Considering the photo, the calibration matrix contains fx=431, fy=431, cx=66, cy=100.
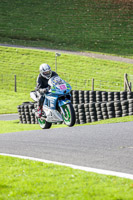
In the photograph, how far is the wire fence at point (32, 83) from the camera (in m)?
40.9

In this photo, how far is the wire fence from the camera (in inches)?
1610

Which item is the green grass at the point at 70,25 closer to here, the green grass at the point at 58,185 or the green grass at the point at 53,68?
the green grass at the point at 53,68

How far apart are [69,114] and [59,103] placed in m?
0.53

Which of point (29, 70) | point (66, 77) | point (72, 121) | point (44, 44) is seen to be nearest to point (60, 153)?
point (72, 121)

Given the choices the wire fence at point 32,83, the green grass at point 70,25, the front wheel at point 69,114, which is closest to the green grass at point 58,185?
the front wheel at point 69,114

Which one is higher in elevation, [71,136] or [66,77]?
[71,136]

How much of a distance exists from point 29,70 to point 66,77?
5.26 m

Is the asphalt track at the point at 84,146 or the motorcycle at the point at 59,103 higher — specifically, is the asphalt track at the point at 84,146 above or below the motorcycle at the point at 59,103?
below

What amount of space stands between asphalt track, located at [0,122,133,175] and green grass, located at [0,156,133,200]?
0.88 metres

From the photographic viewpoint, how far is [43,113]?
15.3 m

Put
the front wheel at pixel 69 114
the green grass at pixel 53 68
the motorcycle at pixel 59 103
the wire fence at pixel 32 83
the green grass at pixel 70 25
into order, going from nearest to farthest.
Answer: the front wheel at pixel 69 114 → the motorcycle at pixel 59 103 → the wire fence at pixel 32 83 → the green grass at pixel 53 68 → the green grass at pixel 70 25

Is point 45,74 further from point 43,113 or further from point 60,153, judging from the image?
point 60,153

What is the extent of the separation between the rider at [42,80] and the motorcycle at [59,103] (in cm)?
32

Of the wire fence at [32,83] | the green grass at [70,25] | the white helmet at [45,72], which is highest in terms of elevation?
the white helmet at [45,72]
